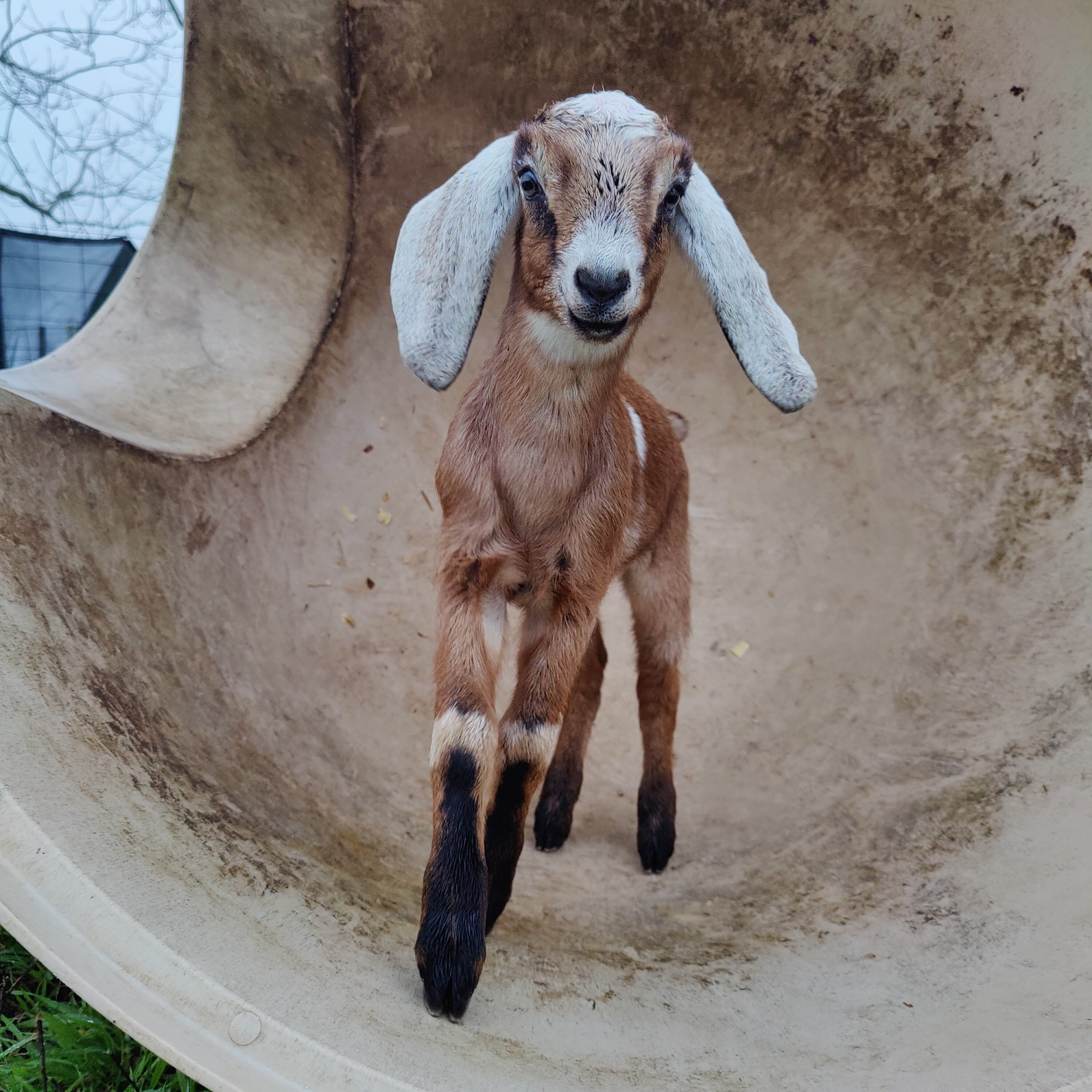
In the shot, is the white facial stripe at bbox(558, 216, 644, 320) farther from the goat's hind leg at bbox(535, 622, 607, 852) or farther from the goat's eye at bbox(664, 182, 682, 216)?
the goat's hind leg at bbox(535, 622, 607, 852)

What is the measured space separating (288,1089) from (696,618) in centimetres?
192

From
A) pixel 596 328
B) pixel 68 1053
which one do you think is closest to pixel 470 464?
pixel 596 328

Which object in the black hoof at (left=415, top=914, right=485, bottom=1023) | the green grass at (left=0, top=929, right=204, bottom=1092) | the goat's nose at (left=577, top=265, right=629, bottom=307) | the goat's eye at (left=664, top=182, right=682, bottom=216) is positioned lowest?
the green grass at (left=0, top=929, right=204, bottom=1092)

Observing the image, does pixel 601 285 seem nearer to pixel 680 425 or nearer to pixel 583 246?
pixel 583 246

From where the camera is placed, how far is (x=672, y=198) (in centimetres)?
154

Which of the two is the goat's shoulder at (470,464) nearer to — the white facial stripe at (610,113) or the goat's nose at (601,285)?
the goat's nose at (601,285)

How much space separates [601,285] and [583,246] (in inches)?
3.4

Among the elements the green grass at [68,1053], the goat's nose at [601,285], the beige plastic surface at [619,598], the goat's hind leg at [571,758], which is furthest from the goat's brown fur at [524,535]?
the green grass at [68,1053]

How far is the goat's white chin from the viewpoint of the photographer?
5.04ft

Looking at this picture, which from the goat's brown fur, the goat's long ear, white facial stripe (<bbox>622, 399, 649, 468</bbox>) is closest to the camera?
the goat's brown fur

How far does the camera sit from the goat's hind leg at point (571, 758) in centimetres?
217

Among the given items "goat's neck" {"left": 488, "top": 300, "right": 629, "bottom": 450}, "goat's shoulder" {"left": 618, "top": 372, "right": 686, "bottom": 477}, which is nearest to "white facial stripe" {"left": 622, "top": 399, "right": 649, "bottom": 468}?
"goat's shoulder" {"left": 618, "top": 372, "right": 686, "bottom": 477}

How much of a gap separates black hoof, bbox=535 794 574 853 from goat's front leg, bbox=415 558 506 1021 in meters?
0.57

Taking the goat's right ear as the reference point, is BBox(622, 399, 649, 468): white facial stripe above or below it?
below
